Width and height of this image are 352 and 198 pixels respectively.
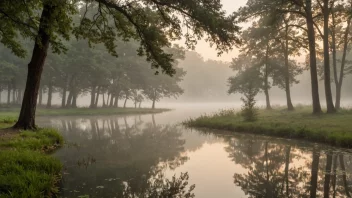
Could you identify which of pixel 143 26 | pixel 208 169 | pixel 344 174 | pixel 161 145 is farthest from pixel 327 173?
pixel 143 26

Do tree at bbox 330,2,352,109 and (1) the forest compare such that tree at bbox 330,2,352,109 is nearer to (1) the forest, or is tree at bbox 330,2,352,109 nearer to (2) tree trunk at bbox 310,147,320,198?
(1) the forest

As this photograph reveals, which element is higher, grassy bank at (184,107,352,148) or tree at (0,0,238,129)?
tree at (0,0,238,129)

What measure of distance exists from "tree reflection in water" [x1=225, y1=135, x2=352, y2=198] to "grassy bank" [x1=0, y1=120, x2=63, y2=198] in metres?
5.29

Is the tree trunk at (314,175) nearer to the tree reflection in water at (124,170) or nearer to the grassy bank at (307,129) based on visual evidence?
the grassy bank at (307,129)

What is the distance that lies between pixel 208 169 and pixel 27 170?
599 centimetres

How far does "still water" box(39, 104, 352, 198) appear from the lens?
788 cm

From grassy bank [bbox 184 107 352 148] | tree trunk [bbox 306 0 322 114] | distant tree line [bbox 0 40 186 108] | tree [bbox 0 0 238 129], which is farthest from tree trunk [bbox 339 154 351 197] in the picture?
distant tree line [bbox 0 40 186 108]

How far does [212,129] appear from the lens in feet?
75.8

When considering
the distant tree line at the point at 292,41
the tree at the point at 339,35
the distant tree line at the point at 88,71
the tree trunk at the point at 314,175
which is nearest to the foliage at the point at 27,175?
the tree trunk at the point at 314,175

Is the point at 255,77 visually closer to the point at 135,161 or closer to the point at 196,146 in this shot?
the point at 196,146

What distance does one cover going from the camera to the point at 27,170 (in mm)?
7746

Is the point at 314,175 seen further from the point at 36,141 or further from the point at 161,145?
the point at 36,141

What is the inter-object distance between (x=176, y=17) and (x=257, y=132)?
9.72 meters

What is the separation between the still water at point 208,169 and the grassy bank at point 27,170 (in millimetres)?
541
